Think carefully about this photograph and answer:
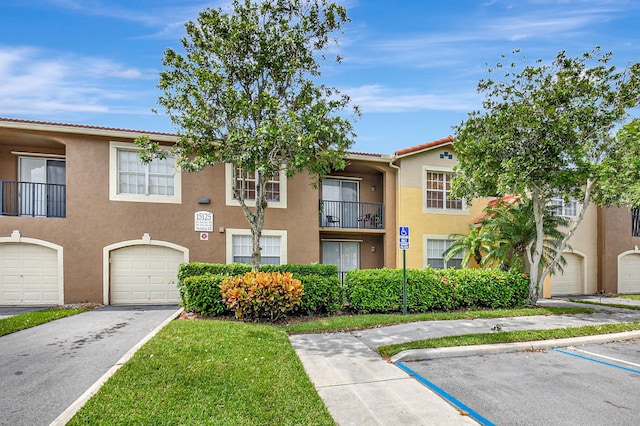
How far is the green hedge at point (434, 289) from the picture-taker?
35.1 feet

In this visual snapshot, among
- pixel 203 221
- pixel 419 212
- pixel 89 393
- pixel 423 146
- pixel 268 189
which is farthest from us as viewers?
pixel 419 212

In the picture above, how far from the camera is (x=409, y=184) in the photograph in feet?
50.3

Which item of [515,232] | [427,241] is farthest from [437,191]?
[515,232]

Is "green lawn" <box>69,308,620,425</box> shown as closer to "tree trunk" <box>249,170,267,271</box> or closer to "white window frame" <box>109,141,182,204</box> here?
"tree trunk" <box>249,170,267,271</box>

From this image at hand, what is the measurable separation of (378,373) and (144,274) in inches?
402

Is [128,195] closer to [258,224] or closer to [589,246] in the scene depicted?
[258,224]

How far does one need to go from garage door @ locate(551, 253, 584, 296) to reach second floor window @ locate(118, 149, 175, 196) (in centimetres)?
1768

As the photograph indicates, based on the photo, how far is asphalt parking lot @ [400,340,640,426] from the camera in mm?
4371

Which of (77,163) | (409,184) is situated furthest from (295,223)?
(77,163)

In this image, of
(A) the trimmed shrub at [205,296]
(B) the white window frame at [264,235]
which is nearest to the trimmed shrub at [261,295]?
(A) the trimmed shrub at [205,296]

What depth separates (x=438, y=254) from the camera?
1576 cm

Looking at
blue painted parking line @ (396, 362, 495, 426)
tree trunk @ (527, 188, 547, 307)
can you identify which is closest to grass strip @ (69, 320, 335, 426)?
blue painted parking line @ (396, 362, 495, 426)

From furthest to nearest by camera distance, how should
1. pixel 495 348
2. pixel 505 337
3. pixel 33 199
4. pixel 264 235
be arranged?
pixel 264 235
pixel 33 199
pixel 505 337
pixel 495 348

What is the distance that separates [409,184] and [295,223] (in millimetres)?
5292
